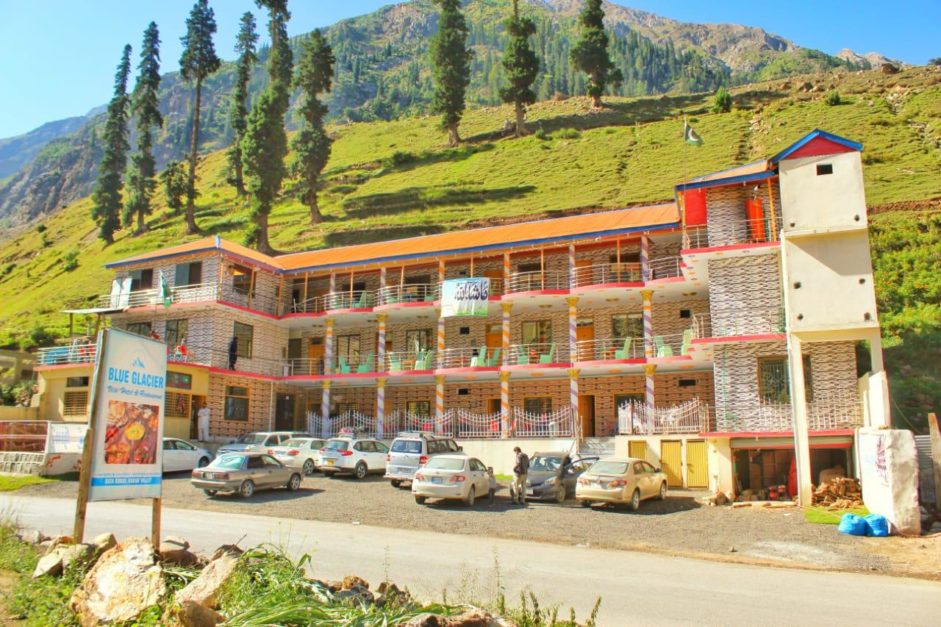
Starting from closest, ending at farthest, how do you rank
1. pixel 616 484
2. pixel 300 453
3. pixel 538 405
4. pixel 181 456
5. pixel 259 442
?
pixel 616 484
pixel 300 453
pixel 181 456
pixel 259 442
pixel 538 405

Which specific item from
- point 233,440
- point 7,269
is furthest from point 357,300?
point 7,269

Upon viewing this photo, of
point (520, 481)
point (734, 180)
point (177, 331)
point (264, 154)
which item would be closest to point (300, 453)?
point (520, 481)

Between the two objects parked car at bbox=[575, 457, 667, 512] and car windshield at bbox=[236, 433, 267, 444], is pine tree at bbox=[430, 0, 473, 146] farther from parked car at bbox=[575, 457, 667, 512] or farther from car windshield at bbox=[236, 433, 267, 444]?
parked car at bbox=[575, 457, 667, 512]

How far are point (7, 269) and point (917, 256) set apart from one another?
94.1m

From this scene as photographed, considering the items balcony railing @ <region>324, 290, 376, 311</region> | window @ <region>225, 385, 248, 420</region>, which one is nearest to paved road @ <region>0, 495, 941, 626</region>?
window @ <region>225, 385, 248, 420</region>

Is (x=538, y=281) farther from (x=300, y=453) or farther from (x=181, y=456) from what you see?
(x=181, y=456)

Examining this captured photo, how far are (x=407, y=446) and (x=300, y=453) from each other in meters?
4.69

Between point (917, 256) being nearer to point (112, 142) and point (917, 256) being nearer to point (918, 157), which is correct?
point (918, 157)

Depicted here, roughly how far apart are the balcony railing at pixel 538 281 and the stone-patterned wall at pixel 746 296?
9.01 metres

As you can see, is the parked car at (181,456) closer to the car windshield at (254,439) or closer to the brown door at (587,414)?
the car windshield at (254,439)

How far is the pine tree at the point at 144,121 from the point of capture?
72.4m

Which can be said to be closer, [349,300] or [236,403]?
[236,403]

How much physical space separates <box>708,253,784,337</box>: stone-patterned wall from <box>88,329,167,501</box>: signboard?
19.7m

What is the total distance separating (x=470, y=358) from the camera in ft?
112
